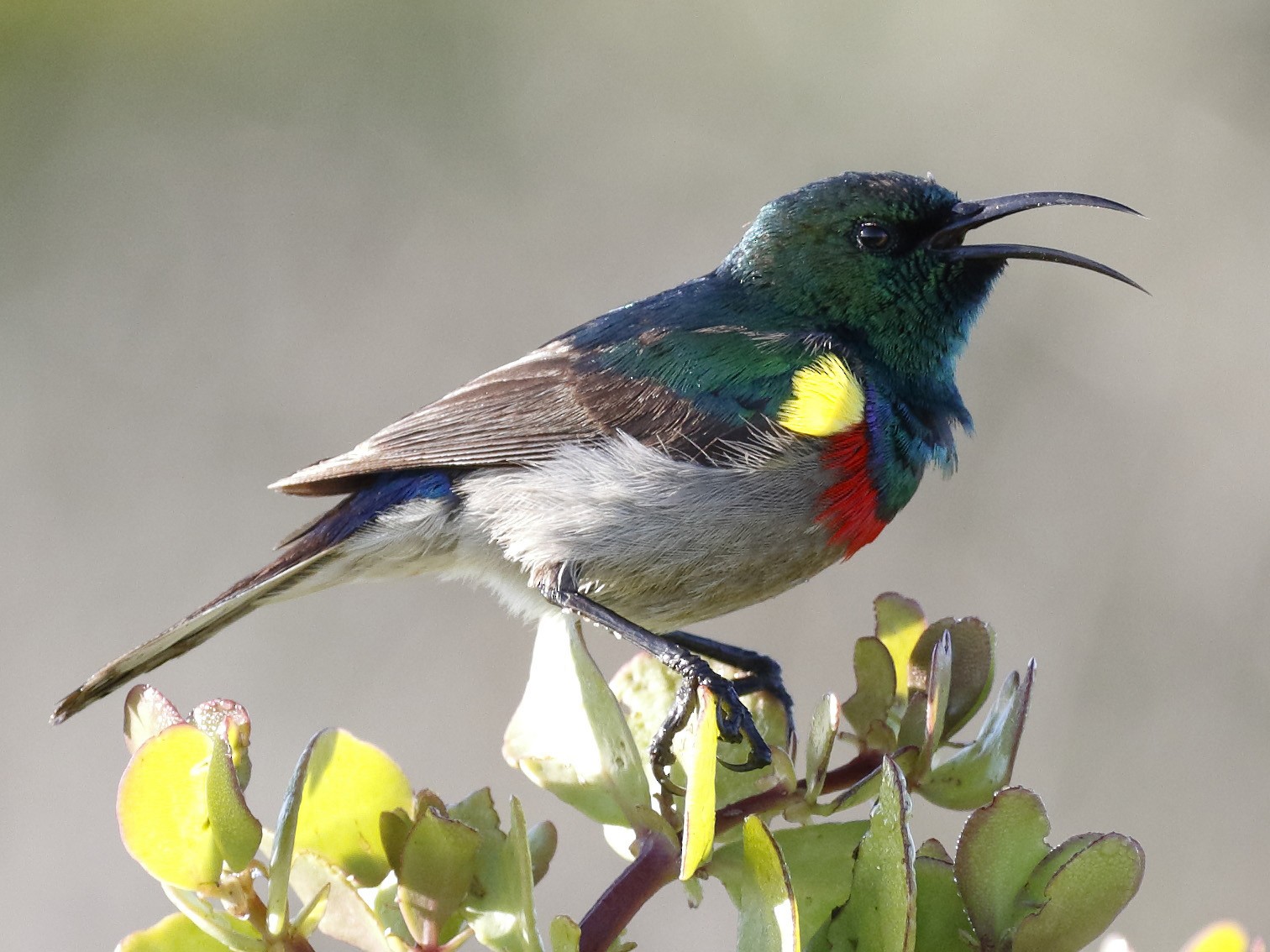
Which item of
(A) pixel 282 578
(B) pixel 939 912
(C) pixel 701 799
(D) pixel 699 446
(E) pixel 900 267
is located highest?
(E) pixel 900 267

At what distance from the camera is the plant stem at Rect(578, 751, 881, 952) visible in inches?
53.2

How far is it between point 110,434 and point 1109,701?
426 cm

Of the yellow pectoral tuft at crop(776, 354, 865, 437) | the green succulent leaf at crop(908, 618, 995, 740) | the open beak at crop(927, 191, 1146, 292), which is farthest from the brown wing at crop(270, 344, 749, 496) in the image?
the green succulent leaf at crop(908, 618, 995, 740)

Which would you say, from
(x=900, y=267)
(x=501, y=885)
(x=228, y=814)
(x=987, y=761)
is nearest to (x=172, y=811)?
(x=228, y=814)

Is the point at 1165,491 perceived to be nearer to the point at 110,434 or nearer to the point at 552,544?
the point at 552,544

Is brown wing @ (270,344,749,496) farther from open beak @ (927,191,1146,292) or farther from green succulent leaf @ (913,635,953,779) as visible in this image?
green succulent leaf @ (913,635,953,779)

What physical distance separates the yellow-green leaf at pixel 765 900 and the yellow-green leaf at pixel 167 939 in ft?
1.72

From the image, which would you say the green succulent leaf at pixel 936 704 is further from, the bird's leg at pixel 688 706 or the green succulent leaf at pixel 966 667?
the bird's leg at pixel 688 706

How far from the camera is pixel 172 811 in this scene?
1.32 metres

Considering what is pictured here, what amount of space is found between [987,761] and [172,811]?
0.94 meters

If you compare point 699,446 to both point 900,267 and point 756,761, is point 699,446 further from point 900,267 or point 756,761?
point 756,761

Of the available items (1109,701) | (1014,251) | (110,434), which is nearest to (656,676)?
(1014,251)

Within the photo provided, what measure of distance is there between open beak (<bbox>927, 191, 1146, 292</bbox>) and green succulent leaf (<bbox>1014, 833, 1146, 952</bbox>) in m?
1.91

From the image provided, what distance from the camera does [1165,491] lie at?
199 inches
